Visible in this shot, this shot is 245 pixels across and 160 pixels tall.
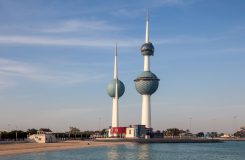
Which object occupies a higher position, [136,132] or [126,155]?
[136,132]

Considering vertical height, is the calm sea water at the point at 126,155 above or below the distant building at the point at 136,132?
below

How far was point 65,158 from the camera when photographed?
74688 mm

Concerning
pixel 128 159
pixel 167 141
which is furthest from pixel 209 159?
pixel 167 141

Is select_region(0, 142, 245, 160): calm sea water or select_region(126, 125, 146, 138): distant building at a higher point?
select_region(126, 125, 146, 138): distant building

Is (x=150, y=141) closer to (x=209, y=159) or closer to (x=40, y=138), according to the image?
(x=40, y=138)

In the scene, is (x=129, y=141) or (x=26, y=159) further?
(x=129, y=141)

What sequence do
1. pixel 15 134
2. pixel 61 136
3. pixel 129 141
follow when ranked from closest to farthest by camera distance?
pixel 15 134 < pixel 129 141 < pixel 61 136

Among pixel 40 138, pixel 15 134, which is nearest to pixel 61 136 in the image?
pixel 15 134

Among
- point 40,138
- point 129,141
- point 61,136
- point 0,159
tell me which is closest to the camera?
point 0,159

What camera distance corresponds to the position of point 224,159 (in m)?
84.3

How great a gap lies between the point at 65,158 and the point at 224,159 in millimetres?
33485

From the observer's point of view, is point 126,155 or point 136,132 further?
point 136,132

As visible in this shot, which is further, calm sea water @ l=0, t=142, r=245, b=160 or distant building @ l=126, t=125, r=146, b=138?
distant building @ l=126, t=125, r=146, b=138

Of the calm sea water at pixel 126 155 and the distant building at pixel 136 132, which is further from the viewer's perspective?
the distant building at pixel 136 132
